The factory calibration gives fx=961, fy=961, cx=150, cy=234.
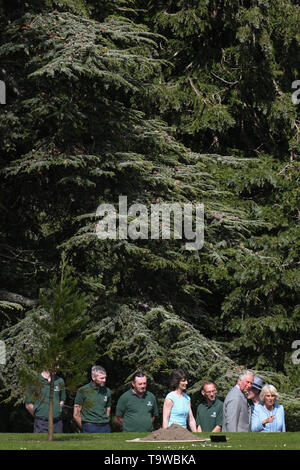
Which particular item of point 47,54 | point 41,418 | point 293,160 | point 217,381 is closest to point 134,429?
point 41,418

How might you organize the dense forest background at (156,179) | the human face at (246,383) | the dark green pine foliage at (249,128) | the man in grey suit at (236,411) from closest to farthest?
the man in grey suit at (236,411) → the human face at (246,383) → the dense forest background at (156,179) → the dark green pine foliage at (249,128)

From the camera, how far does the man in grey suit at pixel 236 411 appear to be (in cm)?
988

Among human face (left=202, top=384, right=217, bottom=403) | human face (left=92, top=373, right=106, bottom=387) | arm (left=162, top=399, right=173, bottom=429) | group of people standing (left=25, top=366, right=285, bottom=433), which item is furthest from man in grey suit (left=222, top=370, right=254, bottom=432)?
human face (left=92, top=373, right=106, bottom=387)

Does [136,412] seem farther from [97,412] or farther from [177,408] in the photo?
[177,408]

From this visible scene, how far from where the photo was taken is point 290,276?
16797 millimetres

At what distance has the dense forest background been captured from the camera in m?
14.6

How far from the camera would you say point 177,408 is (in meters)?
9.73

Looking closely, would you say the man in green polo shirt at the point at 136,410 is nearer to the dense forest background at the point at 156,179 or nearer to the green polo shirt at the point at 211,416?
the green polo shirt at the point at 211,416

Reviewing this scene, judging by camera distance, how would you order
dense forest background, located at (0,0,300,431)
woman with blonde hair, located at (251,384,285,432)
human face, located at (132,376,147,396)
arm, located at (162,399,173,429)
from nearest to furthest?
1. arm, located at (162,399,173,429)
2. woman with blonde hair, located at (251,384,285,432)
3. human face, located at (132,376,147,396)
4. dense forest background, located at (0,0,300,431)

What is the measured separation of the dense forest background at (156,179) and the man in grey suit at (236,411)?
3.75 meters

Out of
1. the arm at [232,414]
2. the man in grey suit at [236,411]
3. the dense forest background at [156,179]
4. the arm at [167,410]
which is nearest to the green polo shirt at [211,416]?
the man in grey suit at [236,411]

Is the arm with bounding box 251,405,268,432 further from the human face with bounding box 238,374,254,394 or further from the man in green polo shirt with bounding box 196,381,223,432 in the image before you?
the man in green polo shirt with bounding box 196,381,223,432
